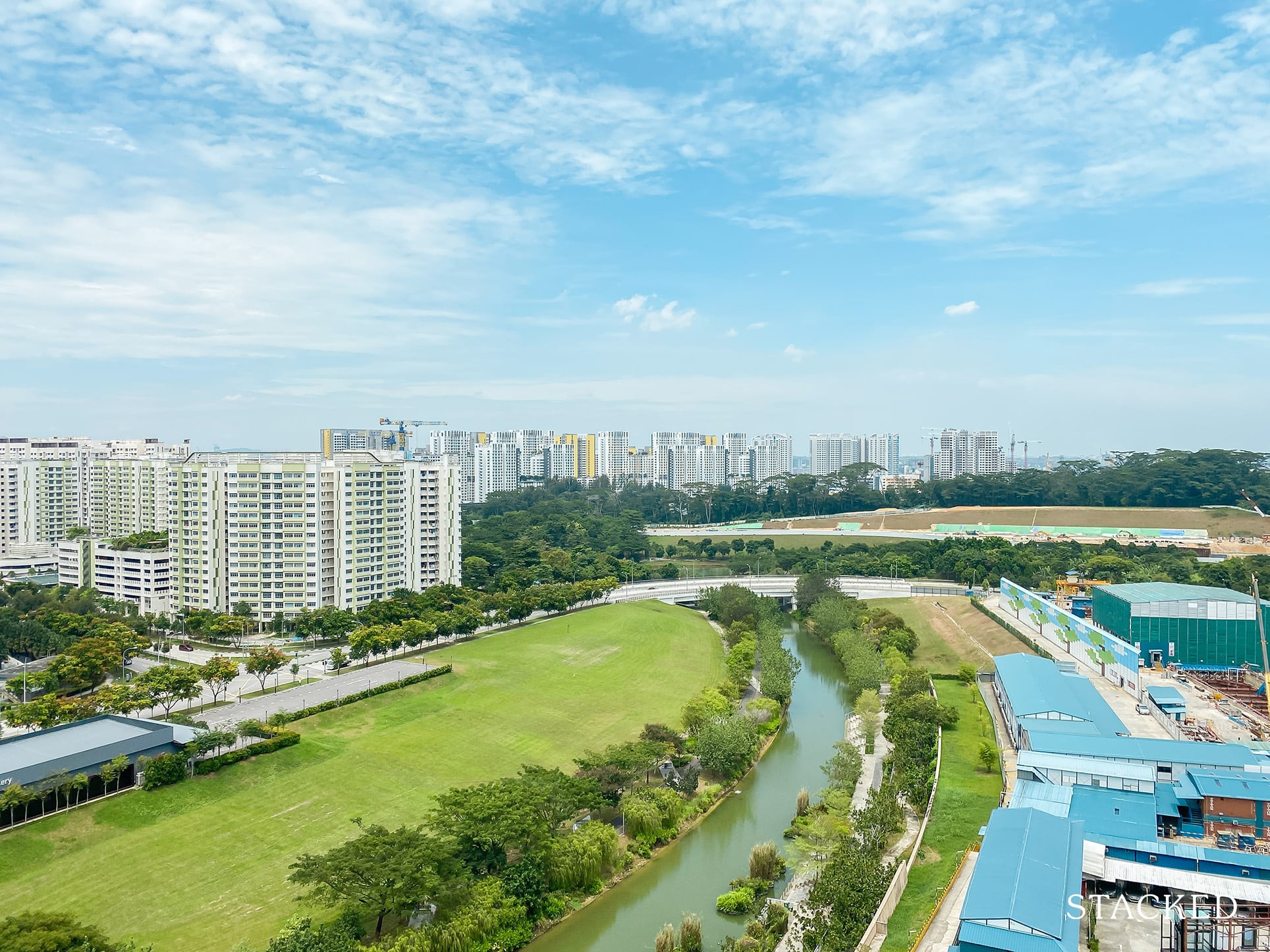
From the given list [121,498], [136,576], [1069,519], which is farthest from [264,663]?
[1069,519]

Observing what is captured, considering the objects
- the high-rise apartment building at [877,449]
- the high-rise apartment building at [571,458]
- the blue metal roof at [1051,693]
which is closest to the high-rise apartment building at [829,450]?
the high-rise apartment building at [877,449]

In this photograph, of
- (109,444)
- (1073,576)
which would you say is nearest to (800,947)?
(1073,576)

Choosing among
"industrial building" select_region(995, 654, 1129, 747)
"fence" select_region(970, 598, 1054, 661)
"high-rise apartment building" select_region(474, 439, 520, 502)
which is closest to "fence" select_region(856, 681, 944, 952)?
"industrial building" select_region(995, 654, 1129, 747)

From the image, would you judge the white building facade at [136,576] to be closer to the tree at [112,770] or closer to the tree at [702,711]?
the tree at [112,770]

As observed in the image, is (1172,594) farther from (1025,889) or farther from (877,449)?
(877,449)

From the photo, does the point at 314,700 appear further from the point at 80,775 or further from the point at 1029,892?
the point at 1029,892
